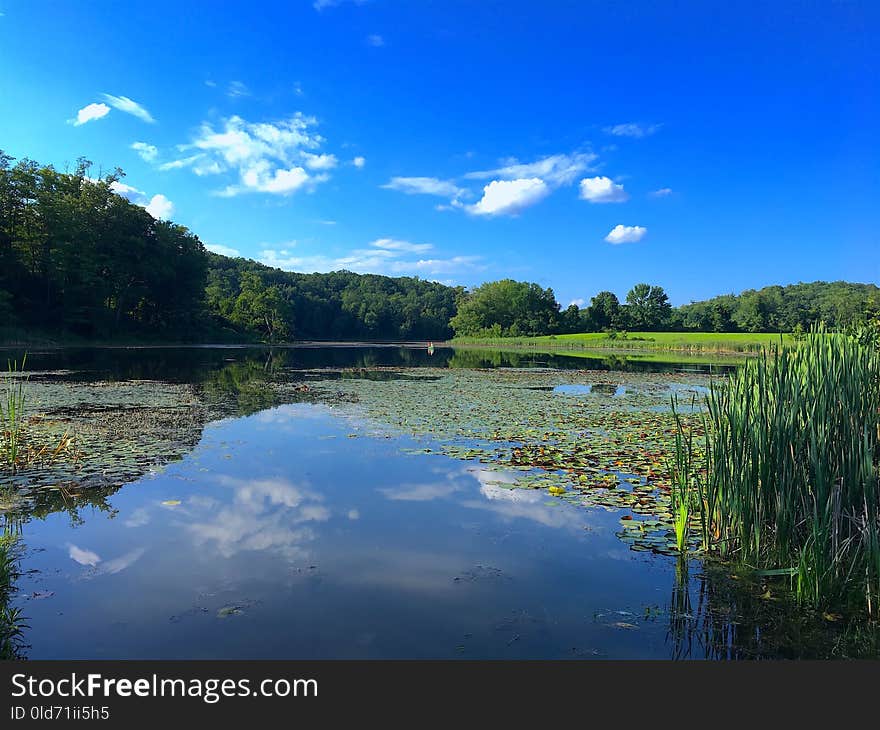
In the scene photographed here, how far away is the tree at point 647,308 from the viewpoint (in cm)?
8612

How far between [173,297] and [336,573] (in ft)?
195

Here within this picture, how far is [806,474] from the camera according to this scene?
4.21 meters

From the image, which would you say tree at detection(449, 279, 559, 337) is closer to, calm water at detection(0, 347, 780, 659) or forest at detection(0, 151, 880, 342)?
forest at detection(0, 151, 880, 342)

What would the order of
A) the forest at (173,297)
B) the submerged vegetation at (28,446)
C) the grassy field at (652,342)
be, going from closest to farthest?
the submerged vegetation at (28,446) → the forest at (173,297) → the grassy field at (652,342)

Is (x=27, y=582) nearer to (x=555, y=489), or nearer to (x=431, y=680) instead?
(x=431, y=680)

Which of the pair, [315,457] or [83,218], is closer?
[315,457]

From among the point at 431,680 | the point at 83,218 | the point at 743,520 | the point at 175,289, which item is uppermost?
the point at 83,218

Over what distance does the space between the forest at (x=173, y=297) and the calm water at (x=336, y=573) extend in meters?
5.24

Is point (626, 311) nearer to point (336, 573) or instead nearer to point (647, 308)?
point (647, 308)

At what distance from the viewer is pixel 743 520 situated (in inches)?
179

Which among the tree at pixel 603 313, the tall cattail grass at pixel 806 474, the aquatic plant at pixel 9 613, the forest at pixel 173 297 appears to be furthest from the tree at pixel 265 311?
the tall cattail grass at pixel 806 474

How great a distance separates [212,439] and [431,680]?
7.73 m

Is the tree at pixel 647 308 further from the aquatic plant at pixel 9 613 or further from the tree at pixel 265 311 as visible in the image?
the aquatic plant at pixel 9 613

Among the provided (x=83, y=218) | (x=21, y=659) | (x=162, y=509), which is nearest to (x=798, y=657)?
(x=21, y=659)
